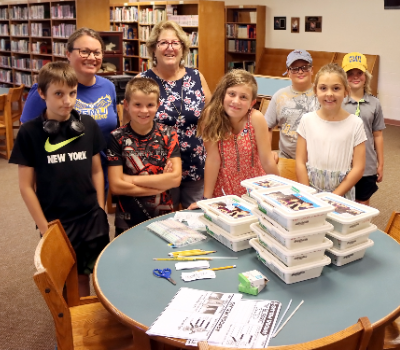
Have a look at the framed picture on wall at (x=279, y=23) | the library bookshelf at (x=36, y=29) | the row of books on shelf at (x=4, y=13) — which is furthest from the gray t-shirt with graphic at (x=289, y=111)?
the row of books on shelf at (x=4, y=13)

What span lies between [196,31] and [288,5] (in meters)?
1.99

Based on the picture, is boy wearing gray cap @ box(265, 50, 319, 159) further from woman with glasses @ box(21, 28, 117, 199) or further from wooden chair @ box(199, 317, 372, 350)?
wooden chair @ box(199, 317, 372, 350)

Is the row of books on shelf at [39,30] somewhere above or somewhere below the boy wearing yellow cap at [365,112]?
above

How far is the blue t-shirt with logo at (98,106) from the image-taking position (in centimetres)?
220

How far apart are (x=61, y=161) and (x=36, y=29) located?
905 centimetres

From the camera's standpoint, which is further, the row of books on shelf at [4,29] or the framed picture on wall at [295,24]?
the row of books on shelf at [4,29]

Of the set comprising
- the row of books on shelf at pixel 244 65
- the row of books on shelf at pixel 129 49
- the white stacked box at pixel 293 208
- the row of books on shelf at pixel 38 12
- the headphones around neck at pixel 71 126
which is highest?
the row of books on shelf at pixel 38 12

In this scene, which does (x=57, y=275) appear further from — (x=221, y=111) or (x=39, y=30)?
(x=39, y=30)

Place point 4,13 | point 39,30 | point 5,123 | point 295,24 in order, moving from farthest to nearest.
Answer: point 4,13 < point 39,30 < point 295,24 < point 5,123

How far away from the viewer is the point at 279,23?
367 inches

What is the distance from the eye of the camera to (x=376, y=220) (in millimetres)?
3980

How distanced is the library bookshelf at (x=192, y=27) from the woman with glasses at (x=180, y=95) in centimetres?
603

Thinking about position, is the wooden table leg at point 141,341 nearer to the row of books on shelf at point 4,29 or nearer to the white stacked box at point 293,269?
the white stacked box at point 293,269

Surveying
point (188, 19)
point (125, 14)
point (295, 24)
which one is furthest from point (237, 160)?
point (125, 14)
